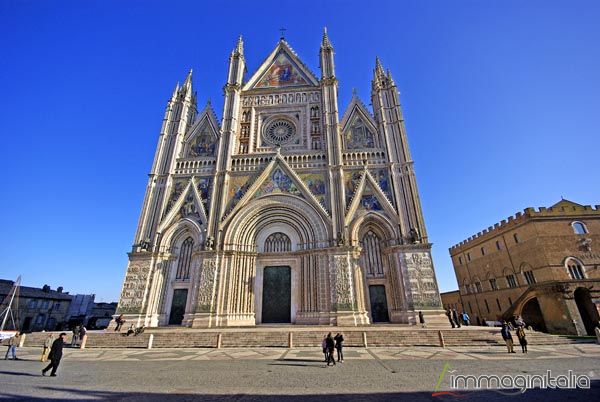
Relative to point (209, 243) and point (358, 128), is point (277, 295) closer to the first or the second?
point (209, 243)

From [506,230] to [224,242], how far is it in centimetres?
2675

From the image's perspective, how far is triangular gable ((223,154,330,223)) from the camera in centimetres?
1997

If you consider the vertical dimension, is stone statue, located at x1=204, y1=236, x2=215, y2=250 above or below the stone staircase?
above

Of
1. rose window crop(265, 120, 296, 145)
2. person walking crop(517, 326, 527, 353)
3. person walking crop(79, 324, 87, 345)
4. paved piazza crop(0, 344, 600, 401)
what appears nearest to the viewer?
paved piazza crop(0, 344, 600, 401)

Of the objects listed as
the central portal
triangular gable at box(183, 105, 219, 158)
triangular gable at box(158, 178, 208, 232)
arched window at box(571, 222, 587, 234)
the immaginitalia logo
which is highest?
triangular gable at box(183, 105, 219, 158)

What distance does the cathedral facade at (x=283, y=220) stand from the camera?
17.3 metres

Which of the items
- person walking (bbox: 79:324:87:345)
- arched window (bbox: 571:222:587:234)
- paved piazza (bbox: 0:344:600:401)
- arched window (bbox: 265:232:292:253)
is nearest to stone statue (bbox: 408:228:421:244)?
paved piazza (bbox: 0:344:600:401)

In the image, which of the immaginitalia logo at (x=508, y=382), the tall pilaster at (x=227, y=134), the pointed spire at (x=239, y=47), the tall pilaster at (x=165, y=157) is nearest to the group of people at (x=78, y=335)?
the tall pilaster at (x=165, y=157)

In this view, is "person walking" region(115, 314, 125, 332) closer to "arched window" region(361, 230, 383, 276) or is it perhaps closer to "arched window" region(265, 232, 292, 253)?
"arched window" region(265, 232, 292, 253)

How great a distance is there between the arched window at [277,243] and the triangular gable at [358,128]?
9015 mm

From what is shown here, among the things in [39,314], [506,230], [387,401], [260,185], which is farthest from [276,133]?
[39,314]

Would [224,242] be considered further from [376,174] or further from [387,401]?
[387,401]

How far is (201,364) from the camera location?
8453 mm

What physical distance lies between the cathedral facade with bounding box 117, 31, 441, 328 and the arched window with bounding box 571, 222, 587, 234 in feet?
51.9
